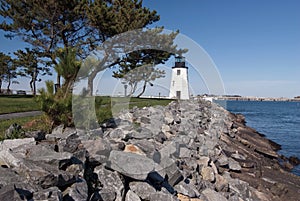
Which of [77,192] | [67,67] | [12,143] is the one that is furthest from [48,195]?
[67,67]

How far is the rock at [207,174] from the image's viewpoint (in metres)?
5.60

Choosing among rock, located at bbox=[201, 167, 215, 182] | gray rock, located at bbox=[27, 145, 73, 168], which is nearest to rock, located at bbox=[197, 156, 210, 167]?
rock, located at bbox=[201, 167, 215, 182]

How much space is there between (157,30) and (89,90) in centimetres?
1013

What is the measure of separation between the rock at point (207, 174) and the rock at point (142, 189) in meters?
2.25

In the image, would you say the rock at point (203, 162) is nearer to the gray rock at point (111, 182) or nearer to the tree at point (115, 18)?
the gray rock at point (111, 182)

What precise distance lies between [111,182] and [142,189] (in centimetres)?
50

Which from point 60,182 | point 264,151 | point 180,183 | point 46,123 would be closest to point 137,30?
point 264,151

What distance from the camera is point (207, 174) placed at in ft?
18.6

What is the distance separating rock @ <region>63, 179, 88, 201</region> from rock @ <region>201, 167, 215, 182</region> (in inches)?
132

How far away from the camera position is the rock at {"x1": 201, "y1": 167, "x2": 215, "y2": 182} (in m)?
5.60

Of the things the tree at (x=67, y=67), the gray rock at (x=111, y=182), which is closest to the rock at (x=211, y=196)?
the gray rock at (x=111, y=182)

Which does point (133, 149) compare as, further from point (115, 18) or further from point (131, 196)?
point (115, 18)

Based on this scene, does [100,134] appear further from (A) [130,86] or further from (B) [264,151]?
(B) [264,151]

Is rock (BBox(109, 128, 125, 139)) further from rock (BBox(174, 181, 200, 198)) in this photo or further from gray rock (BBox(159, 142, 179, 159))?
rock (BBox(174, 181, 200, 198))
